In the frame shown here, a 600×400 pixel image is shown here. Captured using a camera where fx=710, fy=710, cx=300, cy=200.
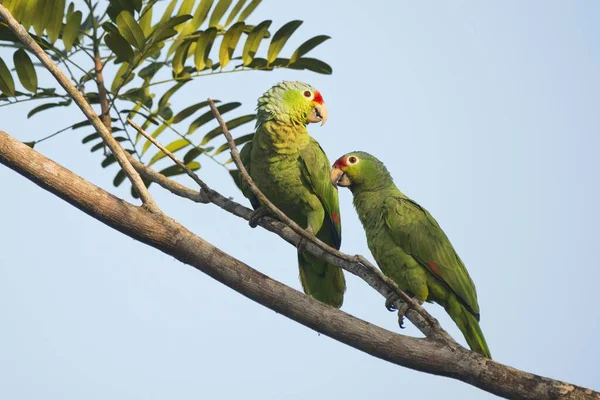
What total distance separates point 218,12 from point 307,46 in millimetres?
612

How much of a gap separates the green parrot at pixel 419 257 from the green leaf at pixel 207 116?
857 millimetres

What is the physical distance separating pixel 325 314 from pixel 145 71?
1.97m

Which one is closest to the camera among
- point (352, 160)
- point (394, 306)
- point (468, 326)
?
point (394, 306)

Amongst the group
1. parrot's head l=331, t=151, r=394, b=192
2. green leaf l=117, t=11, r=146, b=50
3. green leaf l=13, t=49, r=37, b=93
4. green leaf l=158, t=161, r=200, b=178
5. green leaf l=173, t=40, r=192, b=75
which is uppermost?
parrot's head l=331, t=151, r=394, b=192

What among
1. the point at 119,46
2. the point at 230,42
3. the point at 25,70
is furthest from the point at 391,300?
the point at 25,70

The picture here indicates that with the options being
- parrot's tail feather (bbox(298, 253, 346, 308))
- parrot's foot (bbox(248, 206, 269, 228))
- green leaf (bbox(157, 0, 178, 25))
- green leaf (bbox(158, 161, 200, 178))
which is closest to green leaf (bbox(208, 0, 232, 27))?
Answer: green leaf (bbox(157, 0, 178, 25))

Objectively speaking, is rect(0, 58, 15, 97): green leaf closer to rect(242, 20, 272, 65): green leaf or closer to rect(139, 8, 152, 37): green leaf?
rect(139, 8, 152, 37): green leaf

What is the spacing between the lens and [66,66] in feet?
13.5

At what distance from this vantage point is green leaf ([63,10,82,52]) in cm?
373

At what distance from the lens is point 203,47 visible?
4051 millimetres

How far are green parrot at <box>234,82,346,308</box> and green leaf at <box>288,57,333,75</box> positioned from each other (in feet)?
1.31

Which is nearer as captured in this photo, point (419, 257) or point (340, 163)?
point (419, 257)

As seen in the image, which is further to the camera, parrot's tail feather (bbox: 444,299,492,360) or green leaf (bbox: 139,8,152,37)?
green leaf (bbox: 139,8,152,37)

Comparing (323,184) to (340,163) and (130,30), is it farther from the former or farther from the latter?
(130,30)
